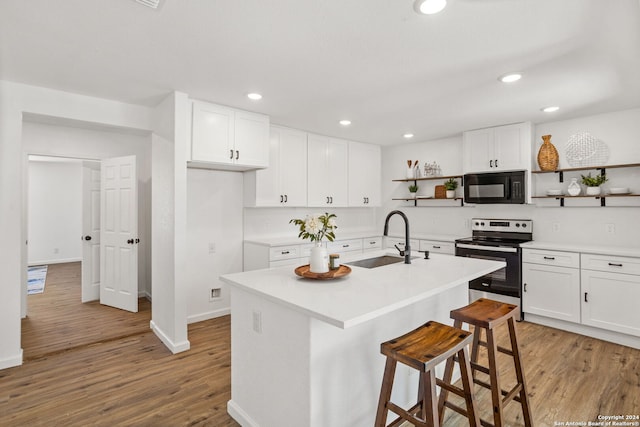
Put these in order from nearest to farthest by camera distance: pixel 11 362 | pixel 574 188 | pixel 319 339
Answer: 1. pixel 319 339
2. pixel 11 362
3. pixel 574 188

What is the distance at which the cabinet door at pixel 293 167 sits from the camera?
4391mm

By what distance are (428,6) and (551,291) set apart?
11.1 feet

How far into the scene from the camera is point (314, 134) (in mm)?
4781

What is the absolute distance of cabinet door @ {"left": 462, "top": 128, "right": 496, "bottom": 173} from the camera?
4273 millimetres

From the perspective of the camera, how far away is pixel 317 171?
4820mm

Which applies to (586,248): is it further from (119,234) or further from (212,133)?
(119,234)

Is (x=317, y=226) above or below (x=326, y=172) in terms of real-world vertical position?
below

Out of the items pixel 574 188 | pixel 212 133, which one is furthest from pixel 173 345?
pixel 574 188

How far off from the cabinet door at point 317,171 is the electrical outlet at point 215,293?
164cm

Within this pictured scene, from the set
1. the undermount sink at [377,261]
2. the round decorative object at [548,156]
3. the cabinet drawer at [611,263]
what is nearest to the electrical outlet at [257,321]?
the undermount sink at [377,261]

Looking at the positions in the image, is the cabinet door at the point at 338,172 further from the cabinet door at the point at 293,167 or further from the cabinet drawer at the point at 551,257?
the cabinet drawer at the point at 551,257

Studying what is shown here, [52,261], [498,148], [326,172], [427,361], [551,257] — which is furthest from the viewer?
[52,261]

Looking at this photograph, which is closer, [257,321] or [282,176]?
[257,321]

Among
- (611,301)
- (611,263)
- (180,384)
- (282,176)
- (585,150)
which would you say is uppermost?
(585,150)
